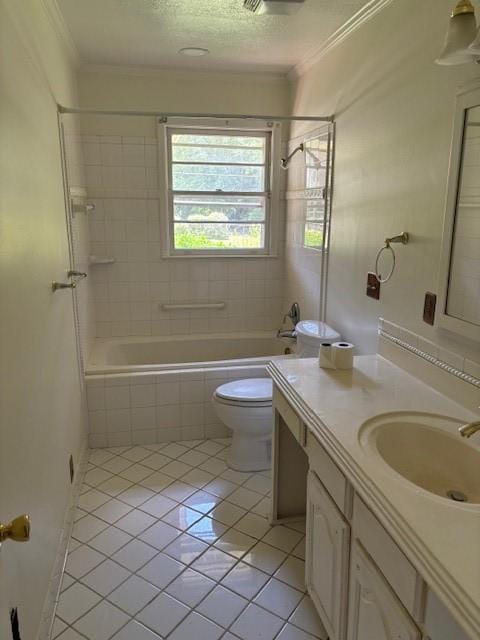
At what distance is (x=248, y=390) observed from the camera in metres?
2.74

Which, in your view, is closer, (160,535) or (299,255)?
(160,535)

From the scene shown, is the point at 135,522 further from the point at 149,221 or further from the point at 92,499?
the point at 149,221

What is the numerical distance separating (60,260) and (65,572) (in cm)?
138

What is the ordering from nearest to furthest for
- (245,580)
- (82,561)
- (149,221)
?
(245,580) → (82,561) → (149,221)

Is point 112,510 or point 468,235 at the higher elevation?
point 468,235

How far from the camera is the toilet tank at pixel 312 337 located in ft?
8.79

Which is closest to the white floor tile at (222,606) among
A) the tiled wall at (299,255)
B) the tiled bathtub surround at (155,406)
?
the tiled bathtub surround at (155,406)

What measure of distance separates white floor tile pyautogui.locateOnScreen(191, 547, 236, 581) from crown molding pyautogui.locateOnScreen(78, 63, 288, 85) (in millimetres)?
3076

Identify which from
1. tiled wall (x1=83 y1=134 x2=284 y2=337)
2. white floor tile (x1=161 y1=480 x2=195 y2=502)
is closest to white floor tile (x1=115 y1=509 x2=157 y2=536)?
white floor tile (x1=161 y1=480 x2=195 y2=502)

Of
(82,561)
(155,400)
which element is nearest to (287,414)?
(82,561)

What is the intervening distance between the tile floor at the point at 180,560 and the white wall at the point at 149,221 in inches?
52.3

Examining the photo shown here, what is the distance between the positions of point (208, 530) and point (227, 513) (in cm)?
15

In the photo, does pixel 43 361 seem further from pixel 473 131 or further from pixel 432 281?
pixel 473 131

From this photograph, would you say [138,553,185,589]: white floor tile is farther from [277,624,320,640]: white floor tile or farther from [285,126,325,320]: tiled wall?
[285,126,325,320]: tiled wall
